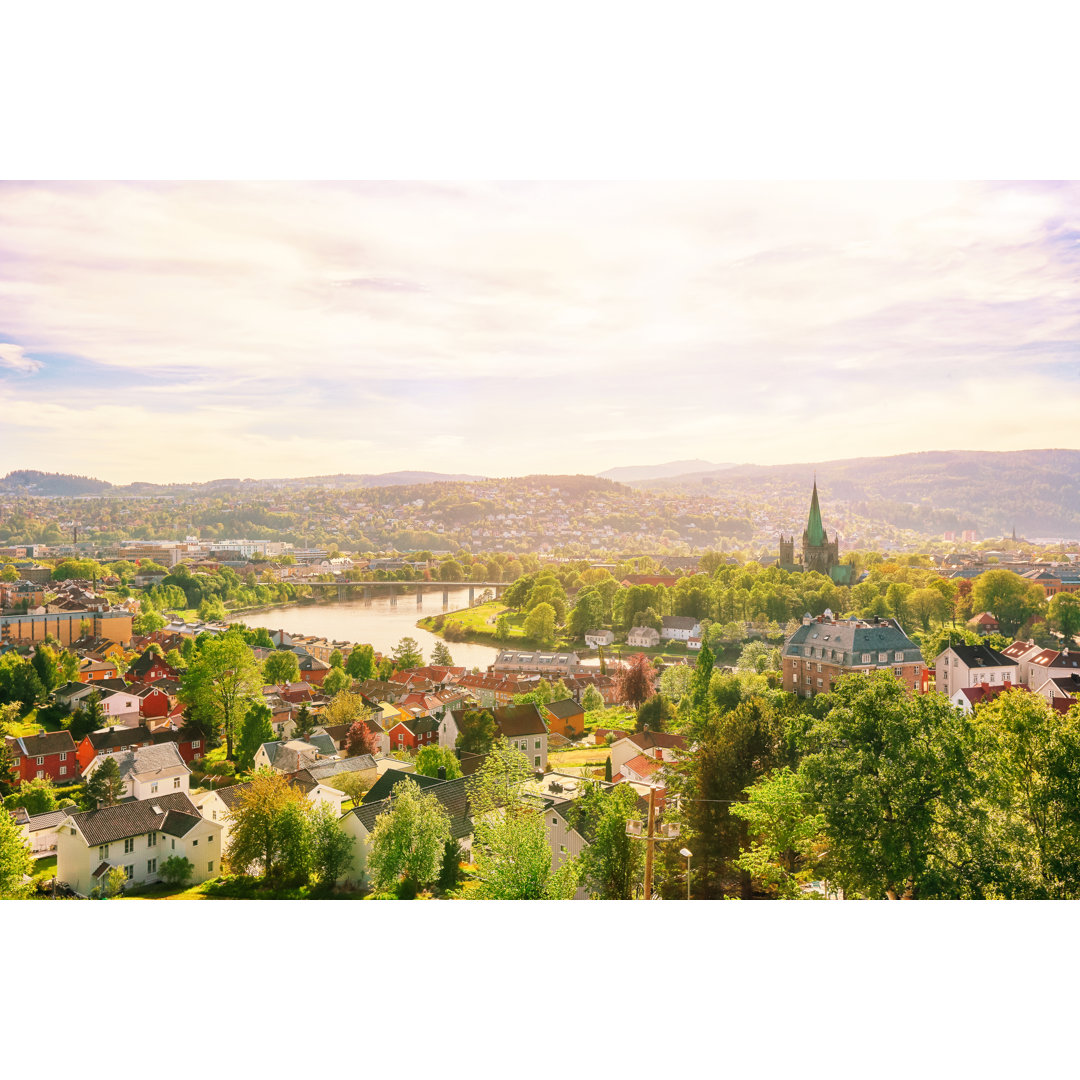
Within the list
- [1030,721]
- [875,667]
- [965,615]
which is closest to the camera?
[1030,721]

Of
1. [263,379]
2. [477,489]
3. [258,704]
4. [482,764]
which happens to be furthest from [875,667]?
[263,379]

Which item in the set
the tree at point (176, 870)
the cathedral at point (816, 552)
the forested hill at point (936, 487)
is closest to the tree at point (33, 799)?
the tree at point (176, 870)

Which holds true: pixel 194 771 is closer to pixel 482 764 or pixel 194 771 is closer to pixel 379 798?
pixel 379 798

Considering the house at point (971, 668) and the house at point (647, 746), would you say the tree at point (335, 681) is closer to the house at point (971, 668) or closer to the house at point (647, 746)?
the house at point (647, 746)

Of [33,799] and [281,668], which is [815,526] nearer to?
[281,668]

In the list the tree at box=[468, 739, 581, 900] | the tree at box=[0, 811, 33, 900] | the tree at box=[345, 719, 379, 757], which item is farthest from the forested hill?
the tree at box=[0, 811, 33, 900]

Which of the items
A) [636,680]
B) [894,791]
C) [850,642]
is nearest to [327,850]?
[636,680]
